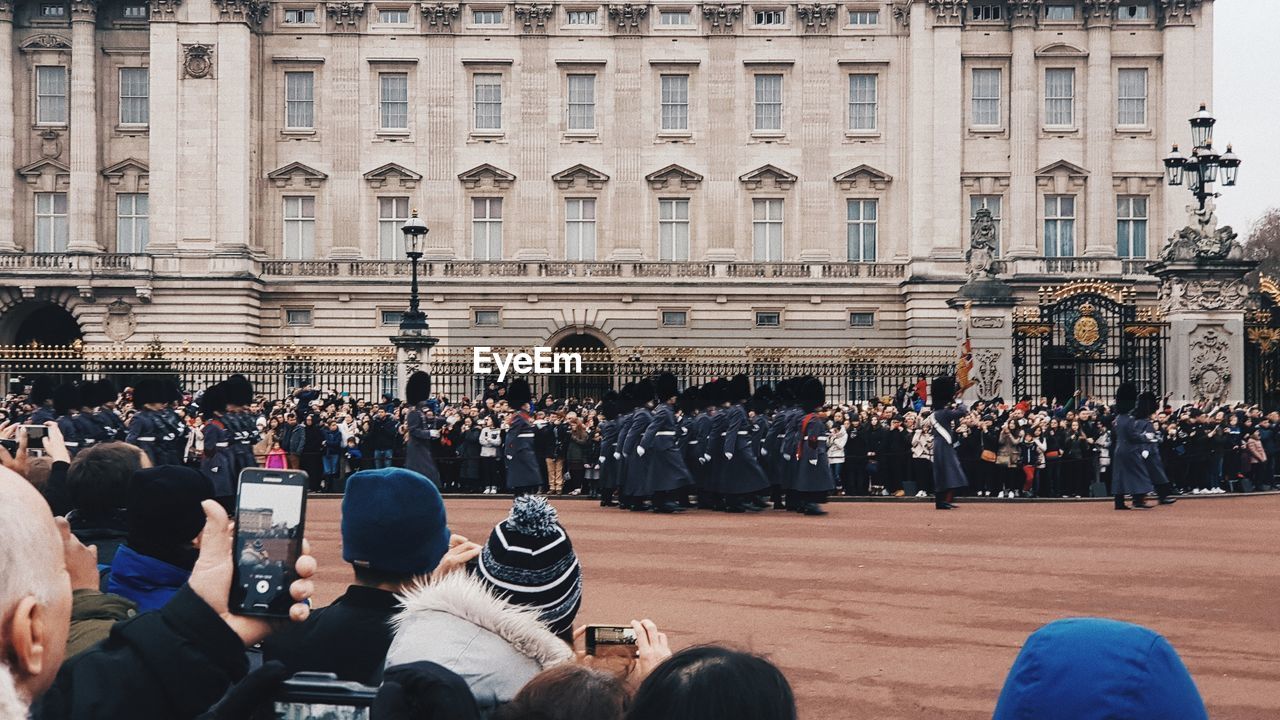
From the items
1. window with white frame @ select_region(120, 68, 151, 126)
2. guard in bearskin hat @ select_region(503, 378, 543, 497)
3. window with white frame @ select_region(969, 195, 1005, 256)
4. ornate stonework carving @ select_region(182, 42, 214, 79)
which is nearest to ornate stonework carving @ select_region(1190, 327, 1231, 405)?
guard in bearskin hat @ select_region(503, 378, 543, 497)

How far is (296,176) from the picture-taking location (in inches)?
1582

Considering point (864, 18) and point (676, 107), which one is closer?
point (676, 107)

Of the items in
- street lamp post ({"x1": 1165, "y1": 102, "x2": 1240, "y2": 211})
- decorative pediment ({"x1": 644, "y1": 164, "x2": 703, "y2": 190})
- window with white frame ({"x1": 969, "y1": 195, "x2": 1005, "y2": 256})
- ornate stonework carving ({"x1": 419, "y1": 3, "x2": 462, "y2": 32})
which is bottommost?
street lamp post ({"x1": 1165, "y1": 102, "x2": 1240, "y2": 211})

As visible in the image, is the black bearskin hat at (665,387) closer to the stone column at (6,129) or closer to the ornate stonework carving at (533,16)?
the ornate stonework carving at (533,16)

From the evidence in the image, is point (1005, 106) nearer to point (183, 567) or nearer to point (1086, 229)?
point (1086, 229)

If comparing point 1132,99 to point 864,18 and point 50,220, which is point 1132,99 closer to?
point 864,18

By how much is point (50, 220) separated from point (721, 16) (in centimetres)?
2161

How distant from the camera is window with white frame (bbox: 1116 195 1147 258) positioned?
132ft

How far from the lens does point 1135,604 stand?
9266 millimetres

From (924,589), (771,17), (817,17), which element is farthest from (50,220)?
(924,589)

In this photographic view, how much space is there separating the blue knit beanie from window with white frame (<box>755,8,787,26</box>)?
38.5 meters

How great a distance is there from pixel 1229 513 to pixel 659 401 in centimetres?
768

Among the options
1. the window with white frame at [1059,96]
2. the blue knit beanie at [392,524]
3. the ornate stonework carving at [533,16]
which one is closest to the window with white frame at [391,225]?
the ornate stonework carving at [533,16]

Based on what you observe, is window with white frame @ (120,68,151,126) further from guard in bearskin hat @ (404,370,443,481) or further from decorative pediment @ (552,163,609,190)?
guard in bearskin hat @ (404,370,443,481)
